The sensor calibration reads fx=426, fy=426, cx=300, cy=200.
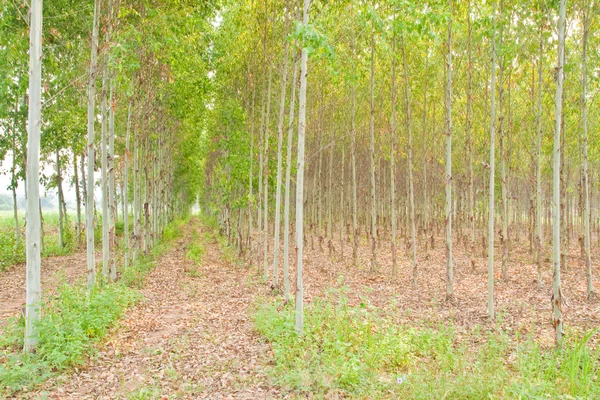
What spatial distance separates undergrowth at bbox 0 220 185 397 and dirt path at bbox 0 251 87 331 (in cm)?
137

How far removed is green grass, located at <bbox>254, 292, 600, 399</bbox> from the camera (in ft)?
14.9

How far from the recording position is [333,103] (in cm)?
1916

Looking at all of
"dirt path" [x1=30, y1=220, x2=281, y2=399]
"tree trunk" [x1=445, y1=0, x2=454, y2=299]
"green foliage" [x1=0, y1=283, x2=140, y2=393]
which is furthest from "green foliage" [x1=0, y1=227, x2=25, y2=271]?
"tree trunk" [x1=445, y1=0, x2=454, y2=299]

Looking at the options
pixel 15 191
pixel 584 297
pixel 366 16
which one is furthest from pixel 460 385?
pixel 15 191

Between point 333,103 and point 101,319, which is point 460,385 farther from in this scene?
point 333,103

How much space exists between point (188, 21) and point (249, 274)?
8201 millimetres

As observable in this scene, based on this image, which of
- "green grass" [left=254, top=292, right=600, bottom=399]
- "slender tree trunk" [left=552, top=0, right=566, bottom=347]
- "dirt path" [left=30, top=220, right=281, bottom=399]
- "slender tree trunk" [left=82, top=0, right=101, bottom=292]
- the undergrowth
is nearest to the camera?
"green grass" [left=254, top=292, right=600, bottom=399]

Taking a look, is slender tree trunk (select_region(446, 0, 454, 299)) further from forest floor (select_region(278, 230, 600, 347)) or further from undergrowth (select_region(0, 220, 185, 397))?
undergrowth (select_region(0, 220, 185, 397))

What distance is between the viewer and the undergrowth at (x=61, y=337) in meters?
5.42

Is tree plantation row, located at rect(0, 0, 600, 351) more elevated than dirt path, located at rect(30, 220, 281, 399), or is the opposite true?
tree plantation row, located at rect(0, 0, 600, 351)

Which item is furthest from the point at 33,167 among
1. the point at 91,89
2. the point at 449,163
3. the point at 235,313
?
the point at 449,163

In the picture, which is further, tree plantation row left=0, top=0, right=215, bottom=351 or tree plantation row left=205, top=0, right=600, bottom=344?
tree plantation row left=205, top=0, right=600, bottom=344

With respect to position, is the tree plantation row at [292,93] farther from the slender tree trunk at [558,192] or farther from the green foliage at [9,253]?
the green foliage at [9,253]

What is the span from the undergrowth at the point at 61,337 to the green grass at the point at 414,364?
9.16 feet
